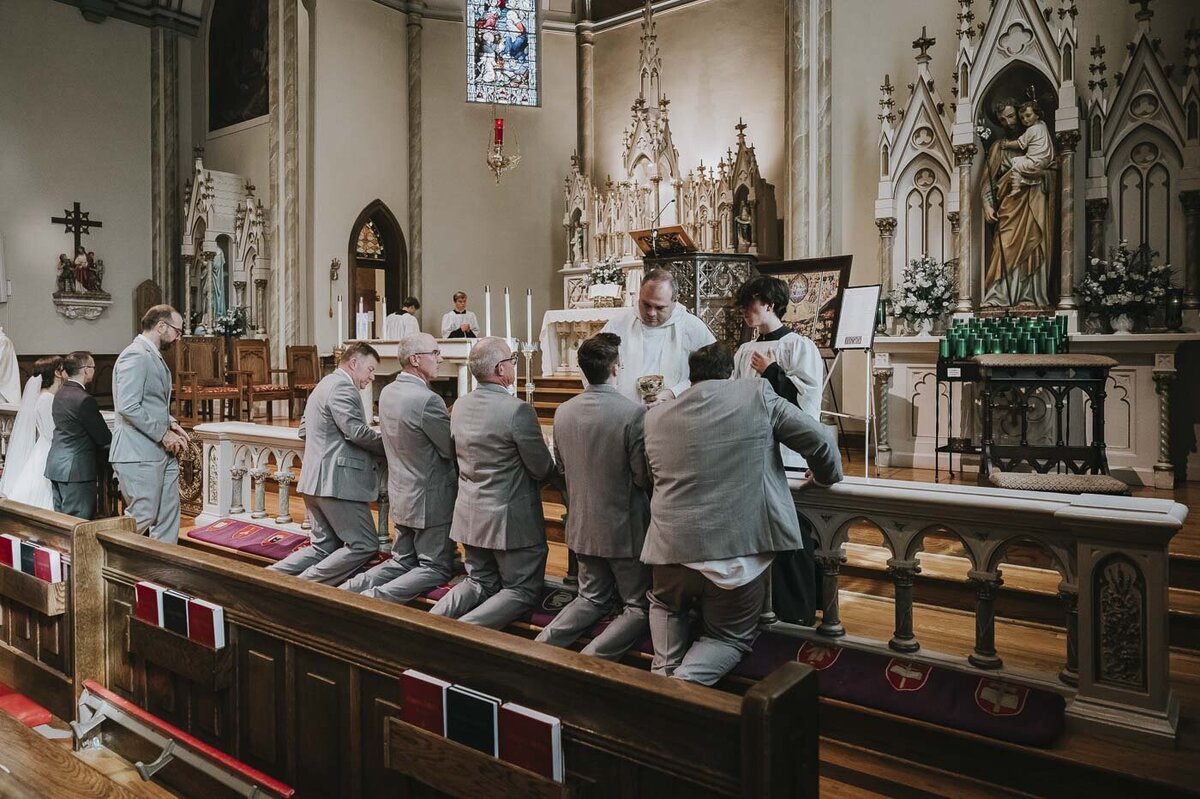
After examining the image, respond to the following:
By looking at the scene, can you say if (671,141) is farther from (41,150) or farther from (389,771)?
(389,771)

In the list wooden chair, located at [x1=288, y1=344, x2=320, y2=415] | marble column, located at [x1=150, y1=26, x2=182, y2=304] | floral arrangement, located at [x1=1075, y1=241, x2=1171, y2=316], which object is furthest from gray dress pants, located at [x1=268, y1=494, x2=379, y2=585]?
marble column, located at [x1=150, y1=26, x2=182, y2=304]

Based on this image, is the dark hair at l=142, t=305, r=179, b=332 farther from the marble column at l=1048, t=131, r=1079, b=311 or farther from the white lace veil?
the marble column at l=1048, t=131, r=1079, b=311

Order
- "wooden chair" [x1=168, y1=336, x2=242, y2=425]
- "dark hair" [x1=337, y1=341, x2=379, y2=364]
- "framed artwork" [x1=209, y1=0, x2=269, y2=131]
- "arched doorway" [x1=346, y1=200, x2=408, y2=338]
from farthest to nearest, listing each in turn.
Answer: "framed artwork" [x1=209, y1=0, x2=269, y2=131] → "arched doorway" [x1=346, y1=200, x2=408, y2=338] → "wooden chair" [x1=168, y1=336, x2=242, y2=425] → "dark hair" [x1=337, y1=341, x2=379, y2=364]

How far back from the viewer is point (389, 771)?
6.13 ft

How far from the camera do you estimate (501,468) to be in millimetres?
3441

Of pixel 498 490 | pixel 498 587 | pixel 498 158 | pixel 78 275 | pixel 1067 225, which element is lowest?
pixel 498 587

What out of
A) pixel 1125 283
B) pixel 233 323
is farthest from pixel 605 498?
pixel 233 323

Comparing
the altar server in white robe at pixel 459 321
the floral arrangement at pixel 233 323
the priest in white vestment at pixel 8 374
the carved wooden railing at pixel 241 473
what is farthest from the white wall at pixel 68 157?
the carved wooden railing at pixel 241 473

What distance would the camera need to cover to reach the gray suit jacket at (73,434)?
16.5 feet

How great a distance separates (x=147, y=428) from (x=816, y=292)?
16.6ft

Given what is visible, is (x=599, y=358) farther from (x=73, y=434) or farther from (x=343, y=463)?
(x=73, y=434)

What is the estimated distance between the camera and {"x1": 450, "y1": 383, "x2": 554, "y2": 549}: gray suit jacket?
11.2 feet

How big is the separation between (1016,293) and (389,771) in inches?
256

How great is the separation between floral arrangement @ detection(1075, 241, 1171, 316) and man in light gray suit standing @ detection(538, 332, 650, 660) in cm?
482
